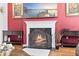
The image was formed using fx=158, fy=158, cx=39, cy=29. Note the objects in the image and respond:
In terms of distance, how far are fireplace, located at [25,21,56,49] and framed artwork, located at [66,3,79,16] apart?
25 centimetres

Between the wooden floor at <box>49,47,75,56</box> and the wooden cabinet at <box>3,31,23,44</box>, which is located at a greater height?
the wooden cabinet at <box>3,31,23,44</box>

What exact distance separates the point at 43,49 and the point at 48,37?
0.18 metres

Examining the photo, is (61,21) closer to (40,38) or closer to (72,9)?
(72,9)

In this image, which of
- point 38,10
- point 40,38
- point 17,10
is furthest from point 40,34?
point 17,10

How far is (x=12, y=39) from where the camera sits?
84.7 inches

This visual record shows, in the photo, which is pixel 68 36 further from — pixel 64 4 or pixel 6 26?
pixel 6 26

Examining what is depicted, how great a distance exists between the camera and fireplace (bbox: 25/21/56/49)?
2156 mm

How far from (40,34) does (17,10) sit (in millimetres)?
460

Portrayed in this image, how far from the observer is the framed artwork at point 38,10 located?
2140mm

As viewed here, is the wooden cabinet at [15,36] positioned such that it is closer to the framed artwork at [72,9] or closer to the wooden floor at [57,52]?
the wooden floor at [57,52]

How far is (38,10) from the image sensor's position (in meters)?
2.17

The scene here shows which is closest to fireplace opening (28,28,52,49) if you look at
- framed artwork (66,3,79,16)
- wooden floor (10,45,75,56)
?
wooden floor (10,45,75,56)

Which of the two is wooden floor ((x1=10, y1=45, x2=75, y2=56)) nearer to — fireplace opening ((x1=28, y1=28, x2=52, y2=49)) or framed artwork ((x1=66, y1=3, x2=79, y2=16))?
fireplace opening ((x1=28, y1=28, x2=52, y2=49))

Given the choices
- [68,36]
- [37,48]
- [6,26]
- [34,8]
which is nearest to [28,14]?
[34,8]
